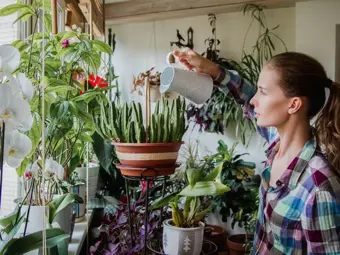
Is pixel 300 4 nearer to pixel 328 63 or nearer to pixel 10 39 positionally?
pixel 328 63

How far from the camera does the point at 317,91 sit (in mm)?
946

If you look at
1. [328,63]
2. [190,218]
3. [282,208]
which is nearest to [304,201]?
[282,208]

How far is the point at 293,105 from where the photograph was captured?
0.93 metres

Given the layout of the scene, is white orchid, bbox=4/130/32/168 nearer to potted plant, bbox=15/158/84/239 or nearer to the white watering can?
potted plant, bbox=15/158/84/239

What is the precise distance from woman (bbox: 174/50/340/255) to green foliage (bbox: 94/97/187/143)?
10.3 inches

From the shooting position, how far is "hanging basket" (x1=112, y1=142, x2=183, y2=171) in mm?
1034

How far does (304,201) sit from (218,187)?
426mm

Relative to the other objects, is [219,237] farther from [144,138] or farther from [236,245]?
[144,138]

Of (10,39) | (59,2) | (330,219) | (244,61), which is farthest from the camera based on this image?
(244,61)

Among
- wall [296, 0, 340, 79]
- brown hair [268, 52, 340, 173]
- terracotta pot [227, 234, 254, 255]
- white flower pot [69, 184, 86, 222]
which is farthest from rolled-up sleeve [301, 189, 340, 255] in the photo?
wall [296, 0, 340, 79]

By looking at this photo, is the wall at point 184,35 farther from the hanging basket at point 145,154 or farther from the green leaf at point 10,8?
the green leaf at point 10,8

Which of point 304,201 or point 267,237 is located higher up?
point 304,201

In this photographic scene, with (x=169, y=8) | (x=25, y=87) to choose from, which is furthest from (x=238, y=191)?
(x=25, y=87)

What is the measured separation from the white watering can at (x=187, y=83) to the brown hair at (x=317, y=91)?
20 cm
